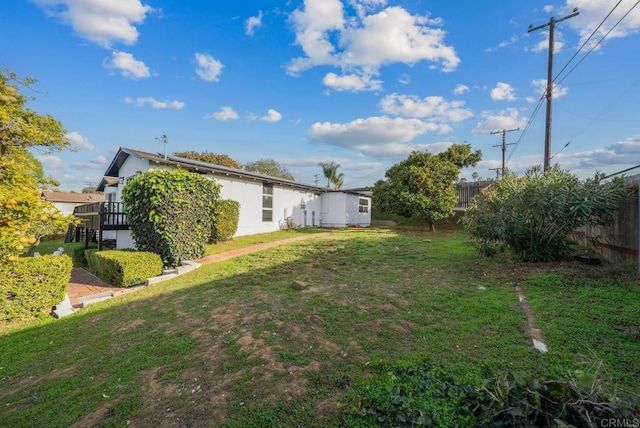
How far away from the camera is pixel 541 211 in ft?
21.2

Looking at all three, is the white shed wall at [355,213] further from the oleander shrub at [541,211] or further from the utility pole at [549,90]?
the oleander shrub at [541,211]

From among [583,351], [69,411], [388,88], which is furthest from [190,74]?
[583,351]

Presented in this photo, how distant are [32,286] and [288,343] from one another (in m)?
5.46

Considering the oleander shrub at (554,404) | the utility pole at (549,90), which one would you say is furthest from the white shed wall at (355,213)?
the oleander shrub at (554,404)

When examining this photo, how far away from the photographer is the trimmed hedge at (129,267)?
277 inches

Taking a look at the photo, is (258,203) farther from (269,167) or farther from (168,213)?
(269,167)

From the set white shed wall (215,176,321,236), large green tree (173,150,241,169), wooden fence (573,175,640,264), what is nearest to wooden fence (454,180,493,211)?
white shed wall (215,176,321,236)

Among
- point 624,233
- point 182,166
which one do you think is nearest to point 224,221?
point 182,166

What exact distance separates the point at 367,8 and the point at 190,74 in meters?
Result: 7.41

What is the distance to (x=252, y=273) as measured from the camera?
705 cm

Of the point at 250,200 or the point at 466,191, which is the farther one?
the point at 466,191

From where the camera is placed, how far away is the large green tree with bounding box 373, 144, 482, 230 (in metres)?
15.6

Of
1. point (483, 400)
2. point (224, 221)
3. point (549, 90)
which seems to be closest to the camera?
point (483, 400)

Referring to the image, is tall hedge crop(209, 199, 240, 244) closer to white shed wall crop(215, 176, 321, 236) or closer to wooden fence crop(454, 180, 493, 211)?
white shed wall crop(215, 176, 321, 236)
